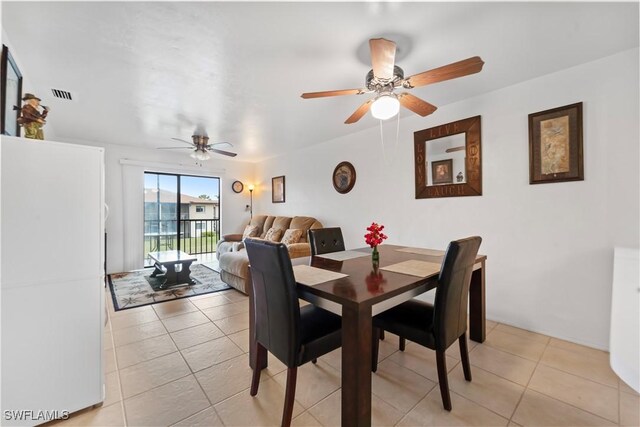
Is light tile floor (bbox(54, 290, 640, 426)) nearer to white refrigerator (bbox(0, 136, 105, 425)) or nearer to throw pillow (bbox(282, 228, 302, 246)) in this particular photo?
white refrigerator (bbox(0, 136, 105, 425))

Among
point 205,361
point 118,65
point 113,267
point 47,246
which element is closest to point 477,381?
point 205,361

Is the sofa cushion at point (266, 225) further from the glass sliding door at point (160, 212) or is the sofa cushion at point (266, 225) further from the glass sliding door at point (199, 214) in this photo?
the glass sliding door at point (160, 212)

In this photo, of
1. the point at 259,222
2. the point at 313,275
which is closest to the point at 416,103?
the point at 313,275

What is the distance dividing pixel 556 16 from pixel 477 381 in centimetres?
242

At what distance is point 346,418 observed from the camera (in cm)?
121

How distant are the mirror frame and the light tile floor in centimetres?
146

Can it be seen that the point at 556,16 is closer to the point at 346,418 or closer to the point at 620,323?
the point at 620,323

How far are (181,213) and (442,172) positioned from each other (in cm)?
519

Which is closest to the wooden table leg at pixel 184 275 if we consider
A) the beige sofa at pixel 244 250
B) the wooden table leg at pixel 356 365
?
the beige sofa at pixel 244 250

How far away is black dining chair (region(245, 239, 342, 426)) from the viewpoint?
1333 mm

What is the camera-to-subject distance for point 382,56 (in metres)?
1.56

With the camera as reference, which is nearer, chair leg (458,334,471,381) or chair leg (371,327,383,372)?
chair leg (458,334,471,381)

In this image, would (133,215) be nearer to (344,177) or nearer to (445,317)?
(344,177)

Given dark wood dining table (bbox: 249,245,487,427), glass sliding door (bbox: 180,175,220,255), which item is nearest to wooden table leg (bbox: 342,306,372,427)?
dark wood dining table (bbox: 249,245,487,427)
